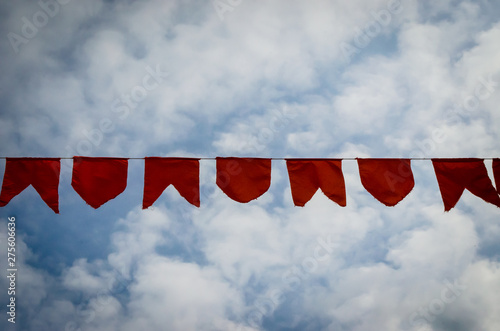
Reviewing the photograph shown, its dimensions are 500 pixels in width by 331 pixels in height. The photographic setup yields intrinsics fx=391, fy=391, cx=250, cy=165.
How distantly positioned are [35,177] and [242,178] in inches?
152

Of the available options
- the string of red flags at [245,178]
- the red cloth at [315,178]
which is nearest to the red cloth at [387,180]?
the string of red flags at [245,178]

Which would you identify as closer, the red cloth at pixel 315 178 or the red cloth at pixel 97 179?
the red cloth at pixel 97 179

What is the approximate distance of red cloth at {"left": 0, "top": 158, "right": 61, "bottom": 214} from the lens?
7199 millimetres

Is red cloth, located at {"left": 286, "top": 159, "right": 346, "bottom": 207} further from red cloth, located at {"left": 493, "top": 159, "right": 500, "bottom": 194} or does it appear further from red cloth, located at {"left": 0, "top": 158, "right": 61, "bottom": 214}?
red cloth, located at {"left": 0, "top": 158, "right": 61, "bottom": 214}

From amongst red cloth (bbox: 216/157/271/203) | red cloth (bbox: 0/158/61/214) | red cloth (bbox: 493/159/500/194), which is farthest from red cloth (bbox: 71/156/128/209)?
red cloth (bbox: 493/159/500/194)

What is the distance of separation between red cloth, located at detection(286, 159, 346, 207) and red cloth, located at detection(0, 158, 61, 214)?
14.7ft

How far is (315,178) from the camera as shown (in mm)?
7801

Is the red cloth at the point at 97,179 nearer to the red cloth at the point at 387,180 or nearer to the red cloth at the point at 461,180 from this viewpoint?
the red cloth at the point at 387,180

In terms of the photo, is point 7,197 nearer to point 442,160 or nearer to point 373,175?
point 373,175

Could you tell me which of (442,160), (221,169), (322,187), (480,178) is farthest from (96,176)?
(480,178)

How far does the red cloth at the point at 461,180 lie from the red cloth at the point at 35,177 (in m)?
7.37

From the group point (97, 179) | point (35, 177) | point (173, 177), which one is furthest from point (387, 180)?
point (35, 177)

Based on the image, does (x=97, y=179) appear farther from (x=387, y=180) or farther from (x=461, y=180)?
(x=461, y=180)

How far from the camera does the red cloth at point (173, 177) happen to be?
7.42 meters
